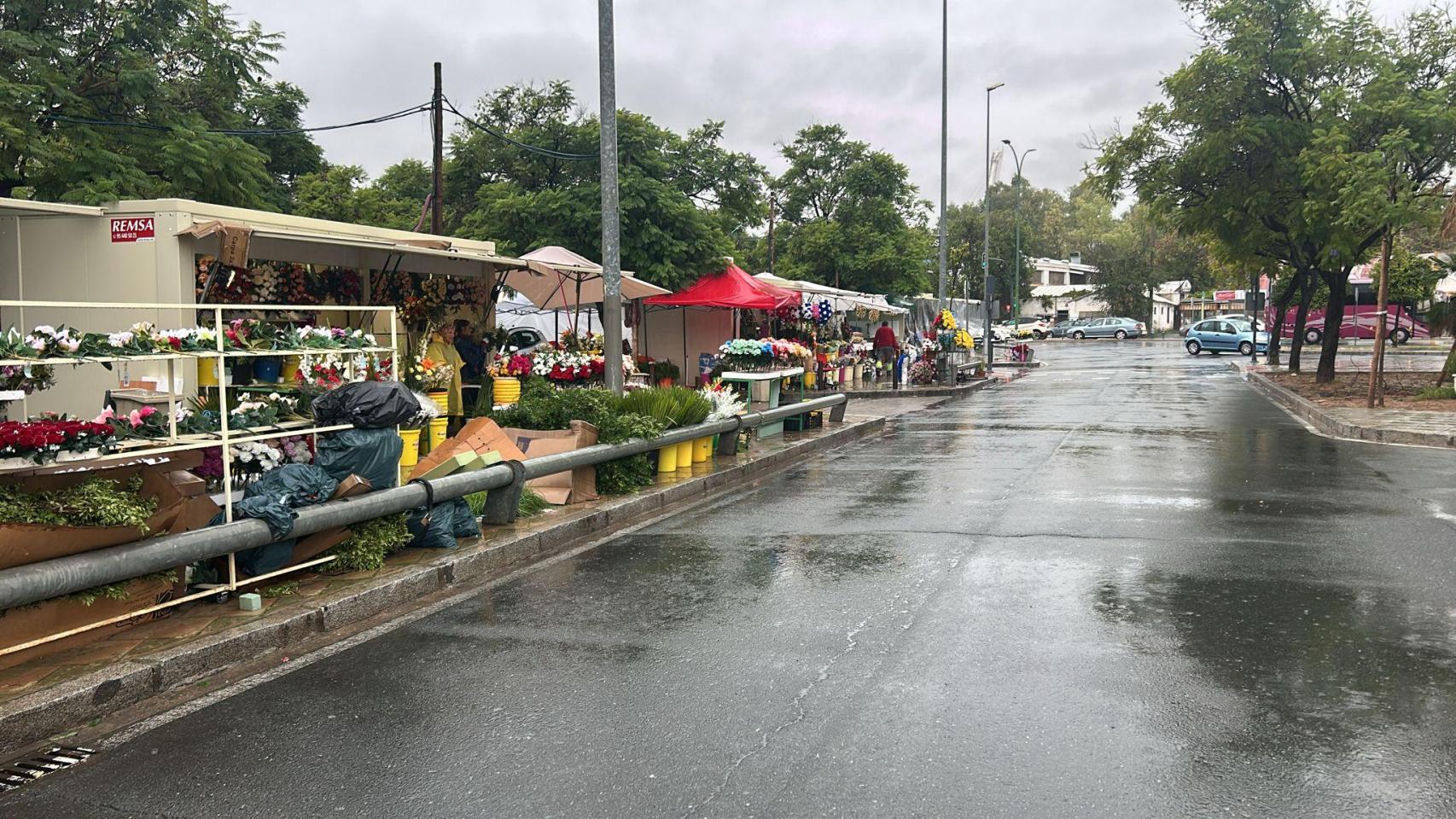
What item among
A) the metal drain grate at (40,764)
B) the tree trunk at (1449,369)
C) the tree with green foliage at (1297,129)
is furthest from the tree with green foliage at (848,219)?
the metal drain grate at (40,764)

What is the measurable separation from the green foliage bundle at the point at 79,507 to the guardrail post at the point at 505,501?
3222mm

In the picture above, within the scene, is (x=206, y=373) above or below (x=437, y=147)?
below

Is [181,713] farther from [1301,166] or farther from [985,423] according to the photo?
[1301,166]

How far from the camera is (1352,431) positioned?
1644cm

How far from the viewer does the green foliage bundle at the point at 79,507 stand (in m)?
5.29

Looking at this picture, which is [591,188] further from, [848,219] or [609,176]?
[848,219]

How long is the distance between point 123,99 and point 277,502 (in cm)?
1647

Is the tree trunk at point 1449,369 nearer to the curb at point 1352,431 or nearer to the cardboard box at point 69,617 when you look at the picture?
the curb at point 1352,431

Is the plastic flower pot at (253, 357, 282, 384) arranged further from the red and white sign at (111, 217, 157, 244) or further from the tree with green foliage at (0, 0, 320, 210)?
the tree with green foliage at (0, 0, 320, 210)

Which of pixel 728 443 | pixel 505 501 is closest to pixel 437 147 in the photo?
pixel 728 443

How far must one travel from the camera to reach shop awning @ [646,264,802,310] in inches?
889

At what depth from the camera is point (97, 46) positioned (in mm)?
19422

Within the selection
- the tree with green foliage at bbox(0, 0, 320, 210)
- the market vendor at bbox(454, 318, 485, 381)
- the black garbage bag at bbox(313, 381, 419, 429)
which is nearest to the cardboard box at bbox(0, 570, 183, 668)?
the black garbage bag at bbox(313, 381, 419, 429)

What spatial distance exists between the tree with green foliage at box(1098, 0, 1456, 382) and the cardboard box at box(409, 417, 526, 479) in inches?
721
